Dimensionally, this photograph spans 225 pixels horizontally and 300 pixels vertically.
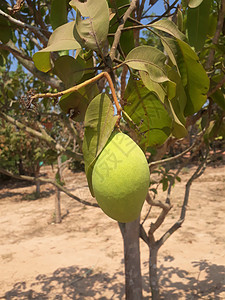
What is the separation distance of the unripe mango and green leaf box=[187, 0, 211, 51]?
0.58m

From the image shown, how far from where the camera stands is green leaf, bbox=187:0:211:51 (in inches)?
40.4

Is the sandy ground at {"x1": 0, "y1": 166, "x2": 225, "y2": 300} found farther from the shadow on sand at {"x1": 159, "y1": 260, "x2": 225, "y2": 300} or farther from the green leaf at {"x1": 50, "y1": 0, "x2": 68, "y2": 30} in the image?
the green leaf at {"x1": 50, "y1": 0, "x2": 68, "y2": 30}

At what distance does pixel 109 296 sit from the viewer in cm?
374

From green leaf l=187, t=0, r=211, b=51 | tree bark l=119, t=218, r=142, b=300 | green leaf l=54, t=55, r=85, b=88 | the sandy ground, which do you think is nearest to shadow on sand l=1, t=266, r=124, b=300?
the sandy ground

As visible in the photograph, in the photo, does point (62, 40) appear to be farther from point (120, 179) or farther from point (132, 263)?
point (132, 263)

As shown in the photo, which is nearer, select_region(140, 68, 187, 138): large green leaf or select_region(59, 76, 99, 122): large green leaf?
select_region(140, 68, 187, 138): large green leaf

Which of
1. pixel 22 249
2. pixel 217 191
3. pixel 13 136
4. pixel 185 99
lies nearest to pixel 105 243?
pixel 22 249

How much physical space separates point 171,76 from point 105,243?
A: 18.1ft

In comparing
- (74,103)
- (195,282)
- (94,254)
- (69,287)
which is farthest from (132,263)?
(94,254)

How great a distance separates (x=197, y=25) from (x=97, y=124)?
0.64 m

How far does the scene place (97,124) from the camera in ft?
2.14

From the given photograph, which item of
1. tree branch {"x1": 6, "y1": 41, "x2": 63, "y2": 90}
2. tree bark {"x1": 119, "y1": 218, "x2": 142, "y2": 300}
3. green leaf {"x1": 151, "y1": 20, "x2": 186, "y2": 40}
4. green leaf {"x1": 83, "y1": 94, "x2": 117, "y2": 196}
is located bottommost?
tree bark {"x1": 119, "y1": 218, "x2": 142, "y2": 300}

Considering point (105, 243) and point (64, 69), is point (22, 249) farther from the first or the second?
point (64, 69)

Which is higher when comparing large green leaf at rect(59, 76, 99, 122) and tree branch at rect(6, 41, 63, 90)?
tree branch at rect(6, 41, 63, 90)
